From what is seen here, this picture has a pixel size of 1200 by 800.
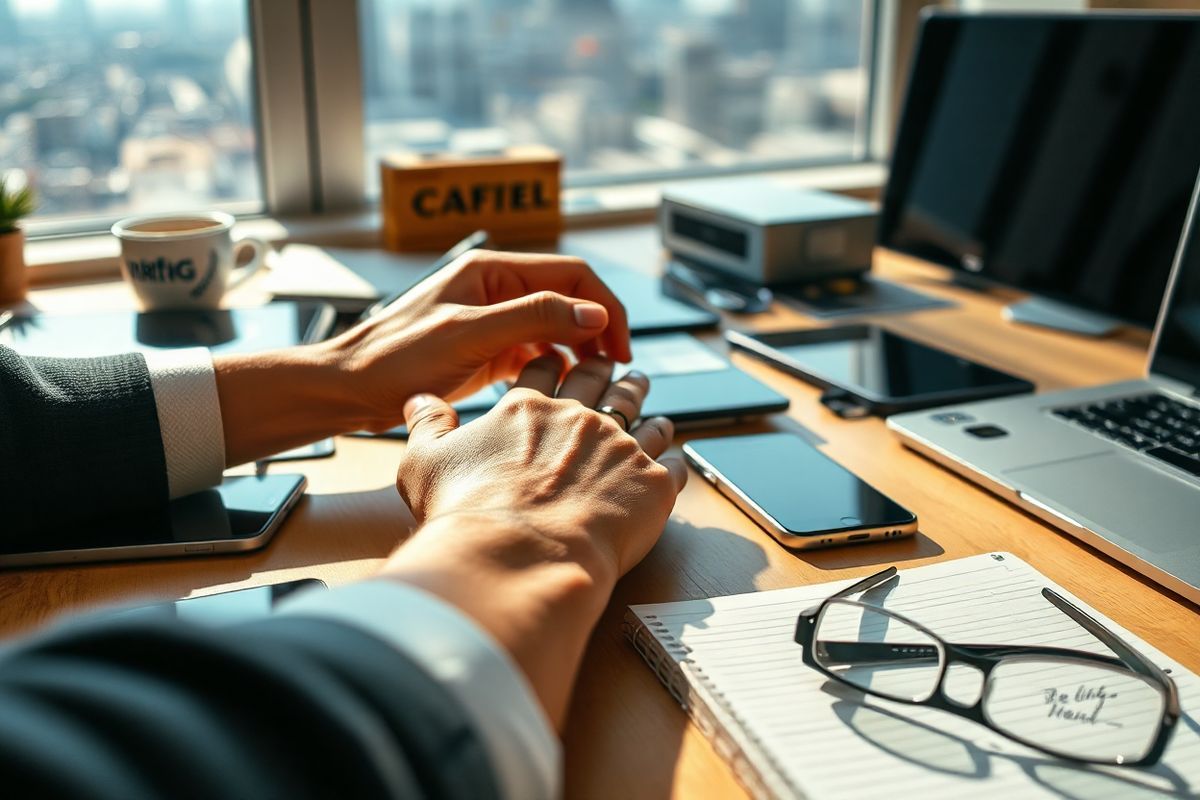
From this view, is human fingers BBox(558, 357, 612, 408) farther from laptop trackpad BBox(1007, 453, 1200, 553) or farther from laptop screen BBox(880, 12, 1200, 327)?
laptop screen BBox(880, 12, 1200, 327)

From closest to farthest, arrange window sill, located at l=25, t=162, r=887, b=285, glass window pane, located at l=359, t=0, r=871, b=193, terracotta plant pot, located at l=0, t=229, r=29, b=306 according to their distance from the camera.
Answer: terracotta plant pot, located at l=0, t=229, r=29, b=306
window sill, located at l=25, t=162, r=887, b=285
glass window pane, located at l=359, t=0, r=871, b=193

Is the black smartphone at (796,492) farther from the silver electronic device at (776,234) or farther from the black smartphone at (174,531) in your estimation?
the silver electronic device at (776,234)

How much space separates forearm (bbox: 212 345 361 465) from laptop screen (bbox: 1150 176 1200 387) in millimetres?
701

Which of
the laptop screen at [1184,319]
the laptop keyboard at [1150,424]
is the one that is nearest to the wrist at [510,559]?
the laptop keyboard at [1150,424]

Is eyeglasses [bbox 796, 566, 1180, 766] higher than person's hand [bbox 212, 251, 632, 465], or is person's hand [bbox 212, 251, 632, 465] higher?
person's hand [bbox 212, 251, 632, 465]

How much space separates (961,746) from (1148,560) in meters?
0.25

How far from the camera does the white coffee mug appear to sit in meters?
1.13

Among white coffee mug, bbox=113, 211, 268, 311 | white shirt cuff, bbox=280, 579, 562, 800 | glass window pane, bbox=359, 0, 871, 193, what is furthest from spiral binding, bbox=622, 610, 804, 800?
→ glass window pane, bbox=359, 0, 871, 193

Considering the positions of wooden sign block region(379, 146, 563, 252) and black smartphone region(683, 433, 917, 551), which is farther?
wooden sign block region(379, 146, 563, 252)

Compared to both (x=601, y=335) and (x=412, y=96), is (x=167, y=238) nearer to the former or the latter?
(x=601, y=335)

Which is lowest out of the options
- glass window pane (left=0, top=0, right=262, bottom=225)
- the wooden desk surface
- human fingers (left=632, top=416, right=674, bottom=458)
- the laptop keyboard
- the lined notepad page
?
the wooden desk surface

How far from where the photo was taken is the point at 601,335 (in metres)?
0.94

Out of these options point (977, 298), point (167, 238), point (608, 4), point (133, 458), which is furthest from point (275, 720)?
point (608, 4)

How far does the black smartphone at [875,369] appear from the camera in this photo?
98 centimetres
